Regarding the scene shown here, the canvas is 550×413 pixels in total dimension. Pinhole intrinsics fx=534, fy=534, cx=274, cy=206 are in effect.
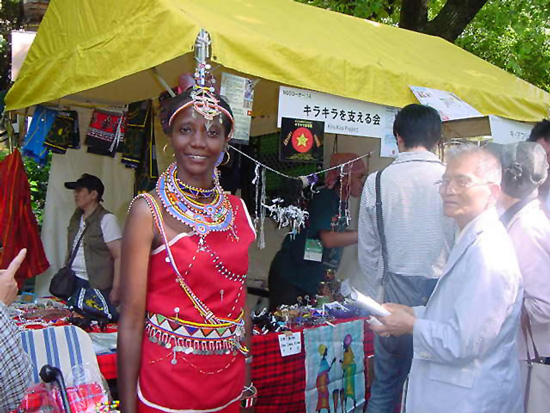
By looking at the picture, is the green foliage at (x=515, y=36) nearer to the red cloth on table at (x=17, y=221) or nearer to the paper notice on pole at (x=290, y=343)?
the paper notice on pole at (x=290, y=343)

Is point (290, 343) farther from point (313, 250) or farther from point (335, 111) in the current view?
point (335, 111)

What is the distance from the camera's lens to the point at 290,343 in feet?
11.0

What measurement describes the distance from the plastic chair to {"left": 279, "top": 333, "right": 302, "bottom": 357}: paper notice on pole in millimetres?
1180

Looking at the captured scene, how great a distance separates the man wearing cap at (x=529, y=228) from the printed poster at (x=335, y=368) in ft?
4.79

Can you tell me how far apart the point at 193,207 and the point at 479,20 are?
29.6 feet

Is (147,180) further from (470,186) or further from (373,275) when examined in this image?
(470,186)

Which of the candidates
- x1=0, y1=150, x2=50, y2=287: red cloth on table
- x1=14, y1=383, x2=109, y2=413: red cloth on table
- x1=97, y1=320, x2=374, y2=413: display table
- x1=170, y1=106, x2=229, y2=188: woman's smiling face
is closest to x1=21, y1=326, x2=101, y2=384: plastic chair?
x1=14, y1=383, x2=109, y2=413: red cloth on table

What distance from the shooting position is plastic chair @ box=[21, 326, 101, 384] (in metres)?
2.50

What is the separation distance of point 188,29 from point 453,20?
563 cm

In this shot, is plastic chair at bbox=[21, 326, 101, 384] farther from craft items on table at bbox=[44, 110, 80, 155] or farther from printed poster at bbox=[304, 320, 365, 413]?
craft items on table at bbox=[44, 110, 80, 155]

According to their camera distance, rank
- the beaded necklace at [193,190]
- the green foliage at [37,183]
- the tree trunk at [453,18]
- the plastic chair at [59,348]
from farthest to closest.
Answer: the green foliage at [37,183] < the tree trunk at [453,18] < the plastic chair at [59,348] < the beaded necklace at [193,190]

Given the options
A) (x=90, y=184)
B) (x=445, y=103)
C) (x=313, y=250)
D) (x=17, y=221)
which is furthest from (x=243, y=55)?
(x=17, y=221)

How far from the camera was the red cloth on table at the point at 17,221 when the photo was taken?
440 centimetres

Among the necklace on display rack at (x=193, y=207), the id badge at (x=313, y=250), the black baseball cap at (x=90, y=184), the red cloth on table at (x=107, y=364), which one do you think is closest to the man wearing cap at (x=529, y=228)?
the necklace on display rack at (x=193, y=207)
